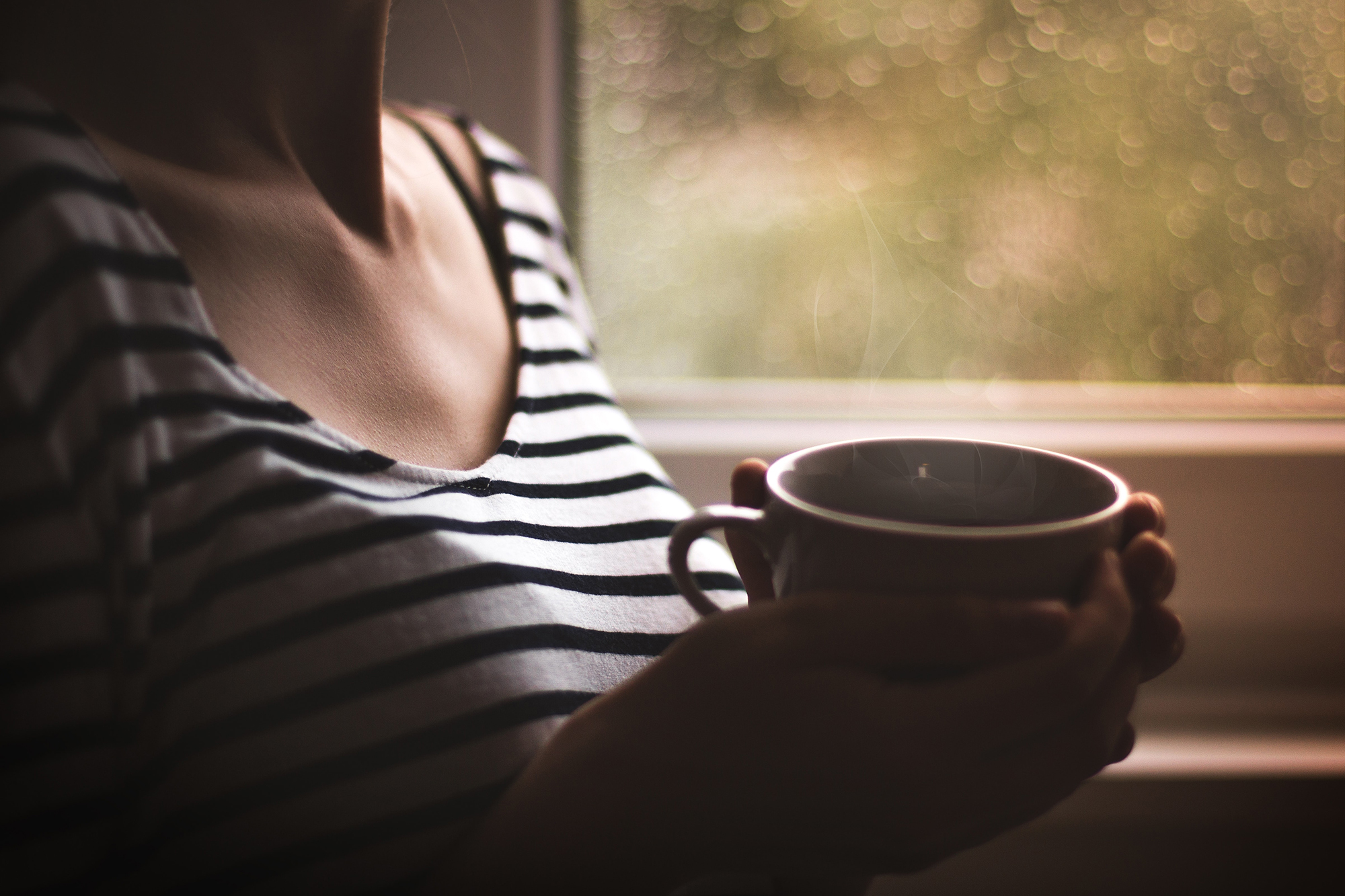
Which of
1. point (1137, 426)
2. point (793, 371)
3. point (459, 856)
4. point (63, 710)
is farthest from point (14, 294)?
point (1137, 426)

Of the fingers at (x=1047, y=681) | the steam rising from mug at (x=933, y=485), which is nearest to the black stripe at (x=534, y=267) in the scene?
the steam rising from mug at (x=933, y=485)

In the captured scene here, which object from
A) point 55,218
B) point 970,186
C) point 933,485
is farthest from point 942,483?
point 970,186

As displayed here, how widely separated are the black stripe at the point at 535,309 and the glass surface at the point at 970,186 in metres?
0.32

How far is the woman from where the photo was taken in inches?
13.1

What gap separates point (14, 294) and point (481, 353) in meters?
0.26

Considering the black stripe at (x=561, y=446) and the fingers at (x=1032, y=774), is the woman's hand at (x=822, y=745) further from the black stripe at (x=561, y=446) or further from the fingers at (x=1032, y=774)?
the black stripe at (x=561, y=446)

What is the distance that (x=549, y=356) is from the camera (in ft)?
1.97

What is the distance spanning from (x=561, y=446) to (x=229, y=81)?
11.2 inches

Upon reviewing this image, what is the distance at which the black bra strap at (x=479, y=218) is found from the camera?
0.65m

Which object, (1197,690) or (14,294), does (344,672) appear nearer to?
(14,294)

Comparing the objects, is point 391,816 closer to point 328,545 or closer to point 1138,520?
point 328,545

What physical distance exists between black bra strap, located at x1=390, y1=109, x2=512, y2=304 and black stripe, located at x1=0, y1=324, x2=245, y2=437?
0.27 metres

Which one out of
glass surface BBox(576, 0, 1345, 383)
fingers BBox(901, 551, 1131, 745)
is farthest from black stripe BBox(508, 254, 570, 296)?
fingers BBox(901, 551, 1131, 745)

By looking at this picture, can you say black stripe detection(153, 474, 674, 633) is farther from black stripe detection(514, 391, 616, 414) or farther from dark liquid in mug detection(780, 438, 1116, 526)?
dark liquid in mug detection(780, 438, 1116, 526)
